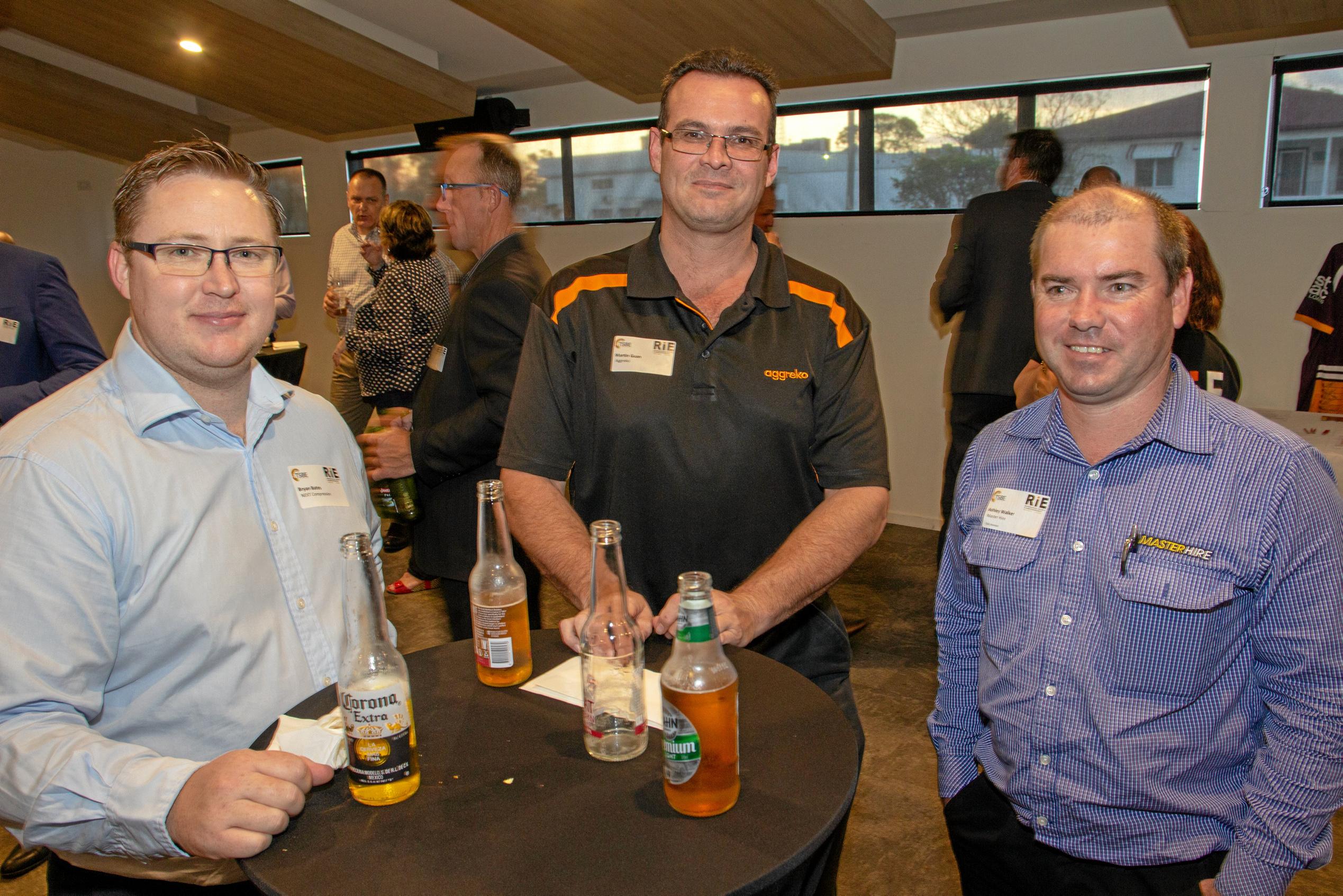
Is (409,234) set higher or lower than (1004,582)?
higher

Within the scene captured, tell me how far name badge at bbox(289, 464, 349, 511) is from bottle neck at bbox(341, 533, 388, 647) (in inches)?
15.8

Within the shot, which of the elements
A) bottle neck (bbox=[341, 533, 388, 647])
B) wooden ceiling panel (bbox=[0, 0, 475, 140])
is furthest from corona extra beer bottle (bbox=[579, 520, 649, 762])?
wooden ceiling panel (bbox=[0, 0, 475, 140])

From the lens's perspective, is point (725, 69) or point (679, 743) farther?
point (725, 69)

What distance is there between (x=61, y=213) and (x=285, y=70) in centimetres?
533

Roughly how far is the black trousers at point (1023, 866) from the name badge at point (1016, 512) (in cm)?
46

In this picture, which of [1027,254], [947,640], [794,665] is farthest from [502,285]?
[1027,254]

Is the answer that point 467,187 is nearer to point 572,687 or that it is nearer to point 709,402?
point 709,402

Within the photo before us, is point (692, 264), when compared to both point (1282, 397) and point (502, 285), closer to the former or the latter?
point (502, 285)

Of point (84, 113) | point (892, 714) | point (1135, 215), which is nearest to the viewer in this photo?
point (1135, 215)

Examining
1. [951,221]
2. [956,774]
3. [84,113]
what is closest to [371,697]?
[956,774]

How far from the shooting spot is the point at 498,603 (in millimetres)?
1248

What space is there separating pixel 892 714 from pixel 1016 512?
6.62 ft

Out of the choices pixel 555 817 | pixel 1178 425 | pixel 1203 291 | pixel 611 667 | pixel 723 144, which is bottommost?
pixel 555 817

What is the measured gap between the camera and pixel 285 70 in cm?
545
